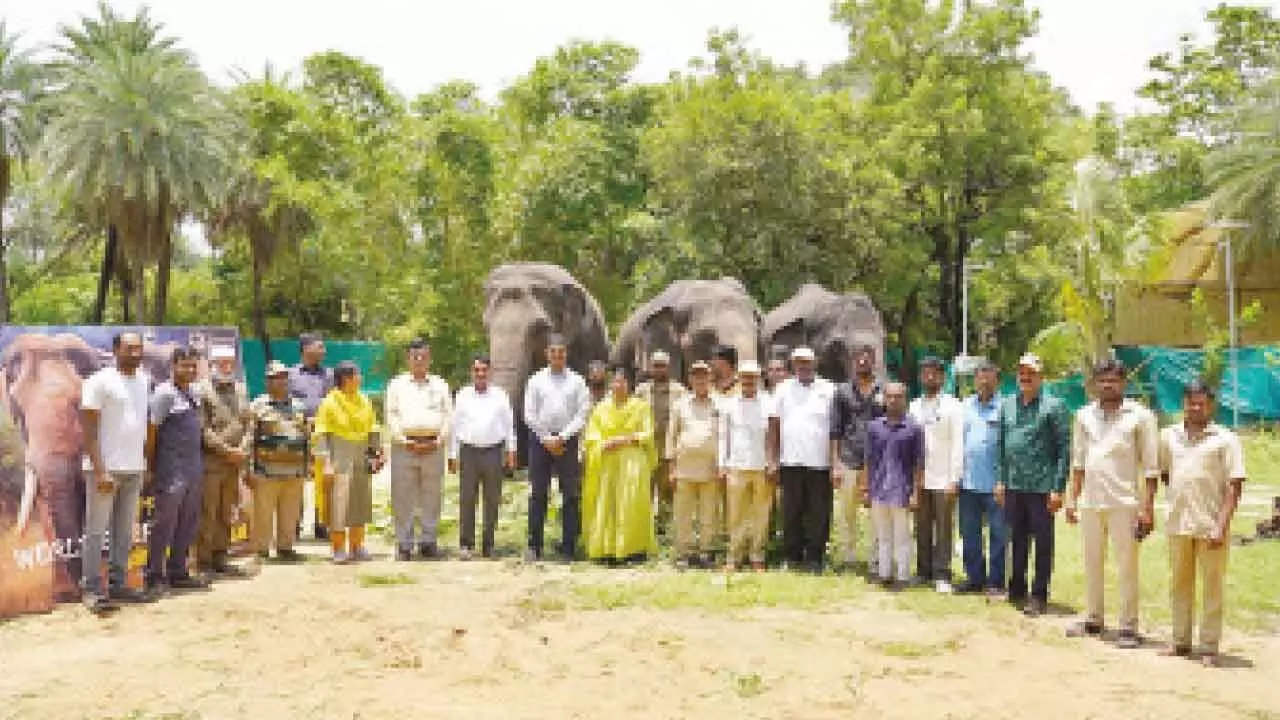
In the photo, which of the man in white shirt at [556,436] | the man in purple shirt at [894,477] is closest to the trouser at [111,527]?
the man in white shirt at [556,436]

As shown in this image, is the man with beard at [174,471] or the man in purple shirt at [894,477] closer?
the man with beard at [174,471]

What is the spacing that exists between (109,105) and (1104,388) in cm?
2409

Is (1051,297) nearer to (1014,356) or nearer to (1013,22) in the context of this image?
(1014,356)

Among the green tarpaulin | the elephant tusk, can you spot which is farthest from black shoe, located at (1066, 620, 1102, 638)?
the green tarpaulin

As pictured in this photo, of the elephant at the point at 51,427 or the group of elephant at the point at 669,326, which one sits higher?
the group of elephant at the point at 669,326

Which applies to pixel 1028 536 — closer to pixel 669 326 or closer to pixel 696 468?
pixel 696 468

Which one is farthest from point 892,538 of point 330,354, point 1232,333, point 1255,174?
point 330,354

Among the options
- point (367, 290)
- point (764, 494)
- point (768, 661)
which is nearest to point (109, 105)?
point (367, 290)

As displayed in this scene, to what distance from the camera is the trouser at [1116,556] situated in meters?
7.11

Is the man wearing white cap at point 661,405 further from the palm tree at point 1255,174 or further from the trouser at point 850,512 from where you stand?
the palm tree at point 1255,174

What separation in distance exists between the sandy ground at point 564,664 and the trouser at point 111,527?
0.98 feet

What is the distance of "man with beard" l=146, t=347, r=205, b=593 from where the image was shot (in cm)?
792

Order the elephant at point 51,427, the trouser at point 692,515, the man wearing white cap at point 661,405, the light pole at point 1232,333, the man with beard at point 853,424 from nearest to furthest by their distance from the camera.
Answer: the elephant at point 51,427, the man with beard at point 853,424, the trouser at point 692,515, the man wearing white cap at point 661,405, the light pole at point 1232,333

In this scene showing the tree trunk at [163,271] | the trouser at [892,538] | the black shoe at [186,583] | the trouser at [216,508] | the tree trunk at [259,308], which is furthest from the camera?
the tree trunk at [259,308]
